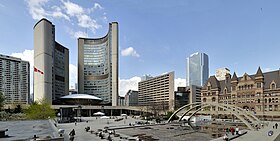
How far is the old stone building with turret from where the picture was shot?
81.9 meters

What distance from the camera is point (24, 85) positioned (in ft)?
514

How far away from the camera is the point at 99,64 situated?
171000mm

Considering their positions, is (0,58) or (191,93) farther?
(191,93)

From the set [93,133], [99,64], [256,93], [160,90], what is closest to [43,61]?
[99,64]

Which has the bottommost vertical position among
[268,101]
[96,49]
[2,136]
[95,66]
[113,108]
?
[113,108]

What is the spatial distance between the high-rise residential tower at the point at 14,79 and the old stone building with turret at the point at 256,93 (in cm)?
12754

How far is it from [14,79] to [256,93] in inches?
6055

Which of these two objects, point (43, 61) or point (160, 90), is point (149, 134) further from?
point (160, 90)

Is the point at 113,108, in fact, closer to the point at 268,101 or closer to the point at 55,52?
the point at 55,52

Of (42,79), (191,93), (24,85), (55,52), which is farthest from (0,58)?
(191,93)

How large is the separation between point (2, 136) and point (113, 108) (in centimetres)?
10877

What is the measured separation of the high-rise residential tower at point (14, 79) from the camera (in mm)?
141000

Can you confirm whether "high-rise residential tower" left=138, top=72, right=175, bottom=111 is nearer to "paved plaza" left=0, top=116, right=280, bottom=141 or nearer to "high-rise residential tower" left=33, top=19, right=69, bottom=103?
"high-rise residential tower" left=33, top=19, right=69, bottom=103

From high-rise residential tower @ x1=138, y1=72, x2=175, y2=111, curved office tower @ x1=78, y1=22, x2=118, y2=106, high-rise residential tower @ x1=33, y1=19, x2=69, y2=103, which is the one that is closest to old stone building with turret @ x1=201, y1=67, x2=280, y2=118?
high-rise residential tower @ x1=138, y1=72, x2=175, y2=111
